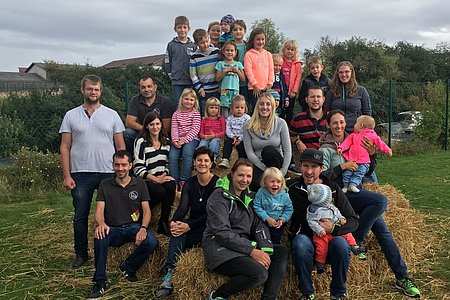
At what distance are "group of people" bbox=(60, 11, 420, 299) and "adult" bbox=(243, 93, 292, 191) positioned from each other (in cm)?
1

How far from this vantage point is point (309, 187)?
417 cm

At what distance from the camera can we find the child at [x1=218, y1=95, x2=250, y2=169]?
5.58 m

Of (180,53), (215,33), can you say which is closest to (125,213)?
(180,53)

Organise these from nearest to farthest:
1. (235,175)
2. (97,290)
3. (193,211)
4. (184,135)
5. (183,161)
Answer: (235,175)
(97,290)
(193,211)
(183,161)
(184,135)

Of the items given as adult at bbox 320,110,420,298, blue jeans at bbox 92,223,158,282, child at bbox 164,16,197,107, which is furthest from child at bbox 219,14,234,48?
blue jeans at bbox 92,223,158,282

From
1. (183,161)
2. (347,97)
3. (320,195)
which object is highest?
(347,97)

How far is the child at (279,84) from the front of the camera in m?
6.71

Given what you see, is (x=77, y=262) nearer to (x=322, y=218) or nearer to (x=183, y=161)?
(x=183, y=161)

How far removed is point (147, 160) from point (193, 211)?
3.06 feet

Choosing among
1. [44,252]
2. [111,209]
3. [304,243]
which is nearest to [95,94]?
[111,209]

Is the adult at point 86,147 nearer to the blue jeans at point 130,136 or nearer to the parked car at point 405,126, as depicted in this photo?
the blue jeans at point 130,136

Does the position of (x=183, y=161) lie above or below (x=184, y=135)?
below

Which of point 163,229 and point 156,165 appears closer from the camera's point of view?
point 163,229

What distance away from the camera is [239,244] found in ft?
12.8
